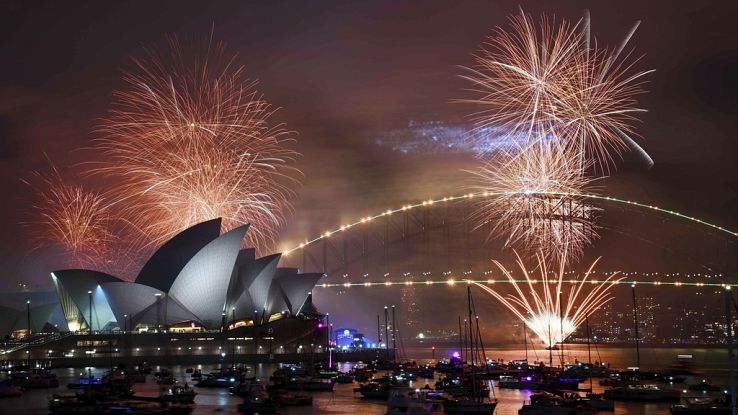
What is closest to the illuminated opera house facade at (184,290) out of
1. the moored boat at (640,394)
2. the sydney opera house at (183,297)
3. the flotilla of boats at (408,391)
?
the sydney opera house at (183,297)

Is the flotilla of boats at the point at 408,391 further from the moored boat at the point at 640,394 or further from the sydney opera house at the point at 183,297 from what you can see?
the sydney opera house at the point at 183,297

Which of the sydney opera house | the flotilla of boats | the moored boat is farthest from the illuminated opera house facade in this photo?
the moored boat

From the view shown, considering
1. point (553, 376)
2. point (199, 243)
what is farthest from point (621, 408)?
point (199, 243)

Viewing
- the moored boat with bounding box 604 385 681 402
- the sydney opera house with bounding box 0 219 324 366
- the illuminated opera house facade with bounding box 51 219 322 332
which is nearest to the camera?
the moored boat with bounding box 604 385 681 402

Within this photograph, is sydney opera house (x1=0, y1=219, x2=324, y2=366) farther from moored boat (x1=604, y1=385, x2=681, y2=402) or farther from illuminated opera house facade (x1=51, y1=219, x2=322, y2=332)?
moored boat (x1=604, y1=385, x2=681, y2=402)

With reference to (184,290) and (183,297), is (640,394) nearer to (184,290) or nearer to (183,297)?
(184,290)
